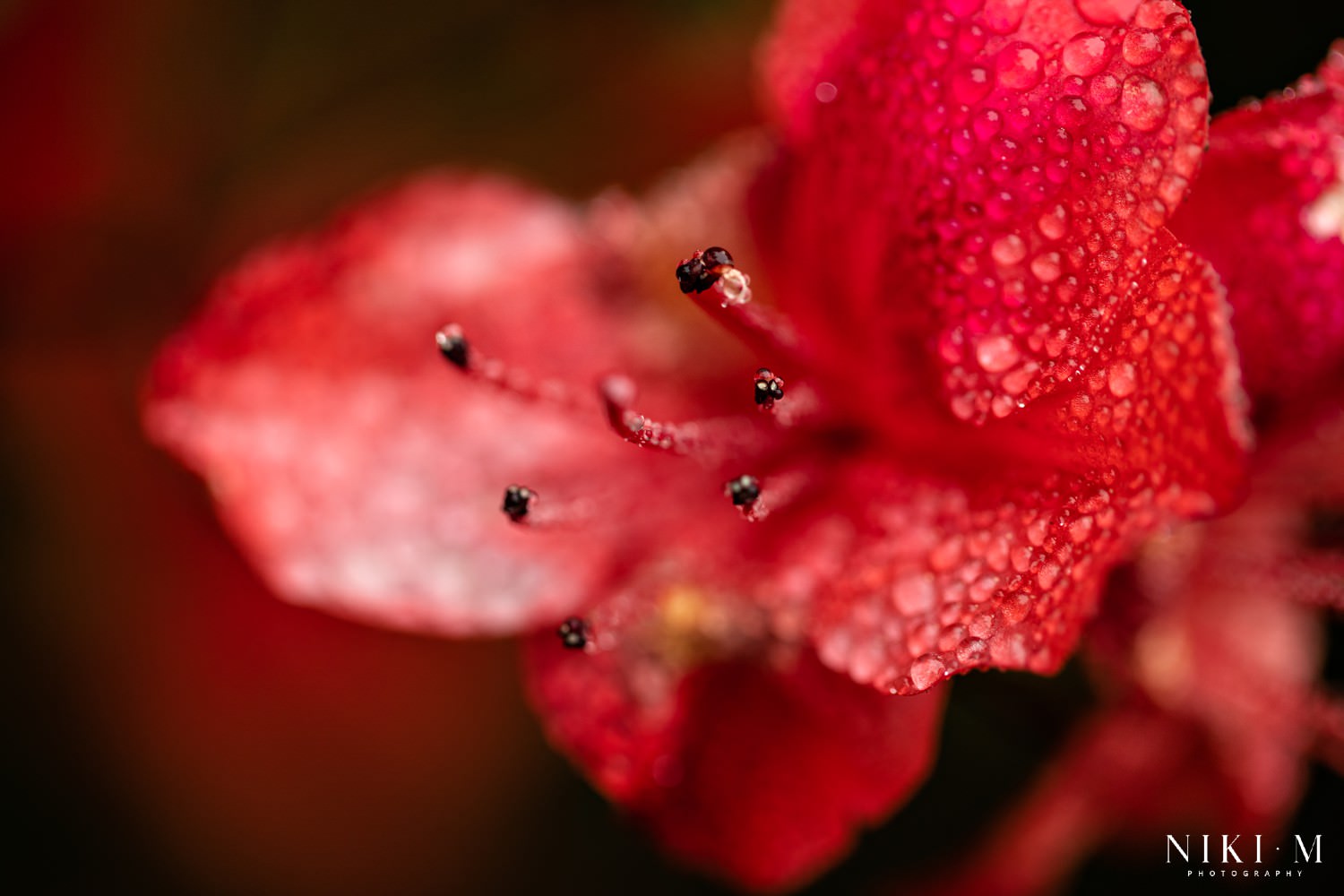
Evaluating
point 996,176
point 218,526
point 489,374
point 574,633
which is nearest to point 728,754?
point 574,633

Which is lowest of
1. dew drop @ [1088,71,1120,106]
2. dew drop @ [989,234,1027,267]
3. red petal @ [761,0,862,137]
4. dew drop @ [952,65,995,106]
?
dew drop @ [989,234,1027,267]

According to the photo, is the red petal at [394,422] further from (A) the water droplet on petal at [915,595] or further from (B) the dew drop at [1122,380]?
(B) the dew drop at [1122,380]

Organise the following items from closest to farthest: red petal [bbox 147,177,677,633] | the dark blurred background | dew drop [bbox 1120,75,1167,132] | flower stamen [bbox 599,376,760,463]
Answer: dew drop [bbox 1120,75,1167,132], flower stamen [bbox 599,376,760,463], red petal [bbox 147,177,677,633], the dark blurred background

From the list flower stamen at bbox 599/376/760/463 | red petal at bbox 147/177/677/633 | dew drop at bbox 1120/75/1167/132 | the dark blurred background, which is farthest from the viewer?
the dark blurred background

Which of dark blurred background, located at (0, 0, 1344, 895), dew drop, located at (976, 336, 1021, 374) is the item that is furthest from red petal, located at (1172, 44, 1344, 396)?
dark blurred background, located at (0, 0, 1344, 895)

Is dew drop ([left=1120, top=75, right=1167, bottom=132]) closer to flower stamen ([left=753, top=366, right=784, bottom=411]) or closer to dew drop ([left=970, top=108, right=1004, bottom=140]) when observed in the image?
dew drop ([left=970, top=108, right=1004, bottom=140])

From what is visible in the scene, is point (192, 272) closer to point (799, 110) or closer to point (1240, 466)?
point (799, 110)

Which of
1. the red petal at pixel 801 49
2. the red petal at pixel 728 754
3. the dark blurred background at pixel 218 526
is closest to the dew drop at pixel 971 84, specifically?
the red petal at pixel 801 49
